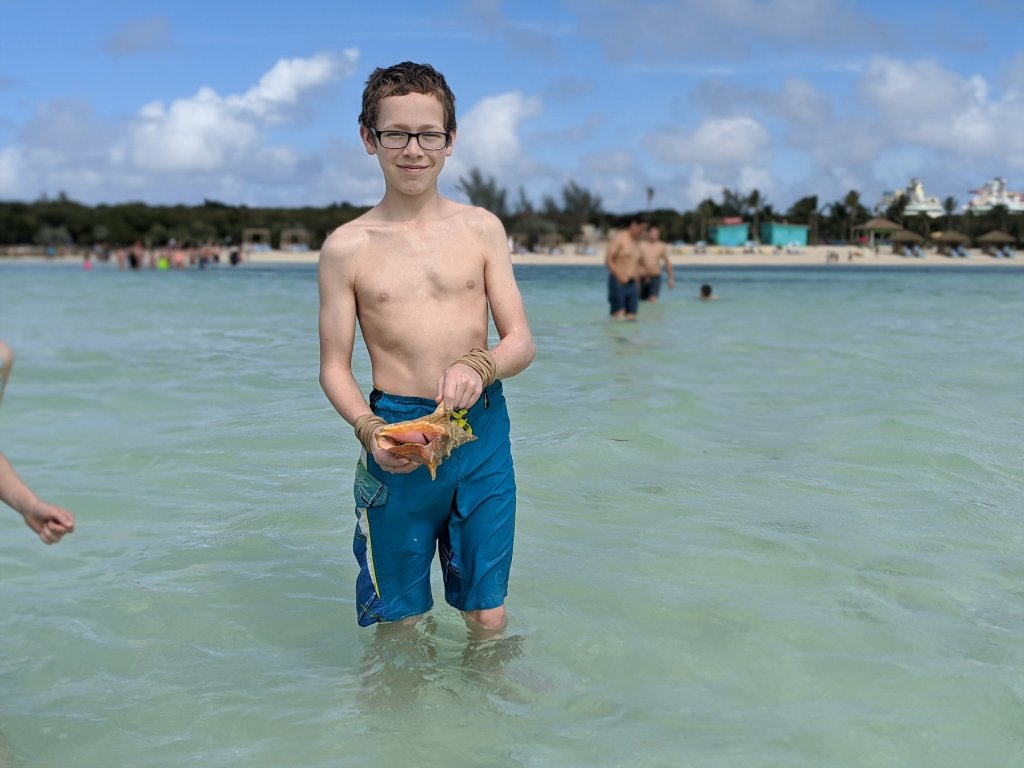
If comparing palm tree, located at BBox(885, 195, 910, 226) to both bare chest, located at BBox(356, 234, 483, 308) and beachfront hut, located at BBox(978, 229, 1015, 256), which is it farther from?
bare chest, located at BBox(356, 234, 483, 308)

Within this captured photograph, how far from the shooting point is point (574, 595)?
12.5 feet

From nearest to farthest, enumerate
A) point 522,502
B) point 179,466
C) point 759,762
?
point 759,762 → point 522,502 → point 179,466

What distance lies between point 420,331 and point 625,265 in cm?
1247

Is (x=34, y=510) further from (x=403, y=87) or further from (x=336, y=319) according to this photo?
(x=403, y=87)

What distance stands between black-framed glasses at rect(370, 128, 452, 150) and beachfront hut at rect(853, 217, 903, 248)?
3656 inches

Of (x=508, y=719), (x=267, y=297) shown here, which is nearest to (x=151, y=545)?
(x=508, y=719)

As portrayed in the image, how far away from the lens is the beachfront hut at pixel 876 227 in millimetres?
89750

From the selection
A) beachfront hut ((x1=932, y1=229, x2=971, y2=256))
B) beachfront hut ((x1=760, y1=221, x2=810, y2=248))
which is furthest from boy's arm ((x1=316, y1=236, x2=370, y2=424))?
beachfront hut ((x1=760, y1=221, x2=810, y2=248))

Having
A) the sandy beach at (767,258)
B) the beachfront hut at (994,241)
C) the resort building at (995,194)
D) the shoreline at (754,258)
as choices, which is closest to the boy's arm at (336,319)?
the shoreline at (754,258)

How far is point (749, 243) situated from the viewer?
284 ft

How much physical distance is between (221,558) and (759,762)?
2.57m

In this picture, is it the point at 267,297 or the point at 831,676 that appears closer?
the point at 831,676

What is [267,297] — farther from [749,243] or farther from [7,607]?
[749,243]

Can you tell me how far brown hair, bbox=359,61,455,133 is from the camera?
2766 millimetres
